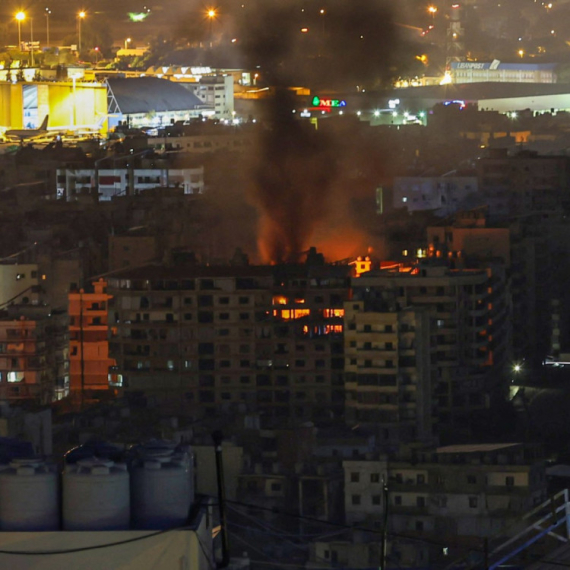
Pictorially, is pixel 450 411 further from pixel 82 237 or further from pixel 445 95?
pixel 445 95

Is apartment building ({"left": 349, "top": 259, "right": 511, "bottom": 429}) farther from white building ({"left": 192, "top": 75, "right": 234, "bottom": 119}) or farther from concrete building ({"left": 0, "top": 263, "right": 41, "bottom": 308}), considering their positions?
white building ({"left": 192, "top": 75, "right": 234, "bottom": 119})

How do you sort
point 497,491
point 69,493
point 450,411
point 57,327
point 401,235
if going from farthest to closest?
point 401,235, point 57,327, point 450,411, point 497,491, point 69,493

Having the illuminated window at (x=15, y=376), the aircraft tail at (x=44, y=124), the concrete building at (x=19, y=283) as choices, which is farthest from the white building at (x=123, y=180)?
the illuminated window at (x=15, y=376)

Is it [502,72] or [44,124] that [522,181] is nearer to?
[44,124]

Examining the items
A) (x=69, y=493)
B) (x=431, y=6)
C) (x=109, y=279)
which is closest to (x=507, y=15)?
(x=431, y=6)

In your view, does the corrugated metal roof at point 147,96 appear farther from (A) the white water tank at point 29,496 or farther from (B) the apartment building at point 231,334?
(A) the white water tank at point 29,496

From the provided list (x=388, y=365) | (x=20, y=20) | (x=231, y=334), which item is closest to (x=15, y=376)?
(x=231, y=334)

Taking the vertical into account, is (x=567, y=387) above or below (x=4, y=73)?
below

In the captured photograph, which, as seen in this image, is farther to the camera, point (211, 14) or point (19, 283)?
point (211, 14)
